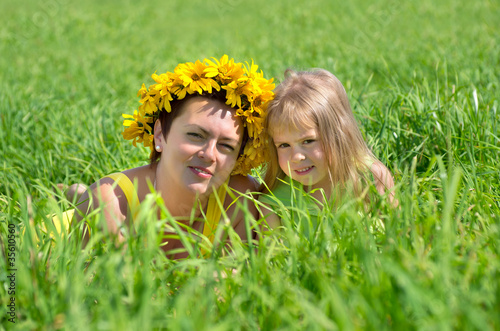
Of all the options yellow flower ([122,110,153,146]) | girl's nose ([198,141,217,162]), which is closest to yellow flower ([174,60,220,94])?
girl's nose ([198,141,217,162])

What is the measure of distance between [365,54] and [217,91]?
4.89 metres

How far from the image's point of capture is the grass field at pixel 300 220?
1412mm

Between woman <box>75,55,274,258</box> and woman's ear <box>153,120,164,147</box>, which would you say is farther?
woman's ear <box>153,120,164,147</box>

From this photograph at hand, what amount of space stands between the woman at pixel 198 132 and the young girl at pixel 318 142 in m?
0.10

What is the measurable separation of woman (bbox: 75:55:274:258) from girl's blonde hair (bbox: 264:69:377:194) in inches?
3.5

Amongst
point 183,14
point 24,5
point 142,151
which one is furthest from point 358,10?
point 142,151

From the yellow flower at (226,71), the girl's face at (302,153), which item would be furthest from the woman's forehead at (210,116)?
the girl's face at (302,153)

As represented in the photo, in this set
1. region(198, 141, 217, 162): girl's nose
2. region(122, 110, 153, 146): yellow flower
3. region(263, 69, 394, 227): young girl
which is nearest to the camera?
region(198, 141, 217, 162): girl's nose

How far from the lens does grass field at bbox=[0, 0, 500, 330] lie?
4.63 ft

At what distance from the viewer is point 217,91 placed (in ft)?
8.76

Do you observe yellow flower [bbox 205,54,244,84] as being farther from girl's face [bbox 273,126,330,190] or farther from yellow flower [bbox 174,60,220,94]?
girl's face [bbox 273,126,330,190]

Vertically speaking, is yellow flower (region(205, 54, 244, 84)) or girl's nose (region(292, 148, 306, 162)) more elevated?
yellow flower (region(205, 54, 244, 84))

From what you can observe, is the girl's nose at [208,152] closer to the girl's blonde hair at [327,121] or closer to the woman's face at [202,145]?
the woman's face at [202,145]

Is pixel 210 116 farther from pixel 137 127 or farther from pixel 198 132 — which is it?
pixel 137 127
